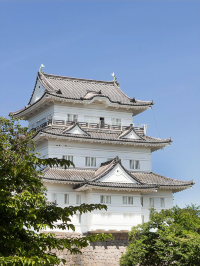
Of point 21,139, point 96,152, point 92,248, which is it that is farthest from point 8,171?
point 96,152

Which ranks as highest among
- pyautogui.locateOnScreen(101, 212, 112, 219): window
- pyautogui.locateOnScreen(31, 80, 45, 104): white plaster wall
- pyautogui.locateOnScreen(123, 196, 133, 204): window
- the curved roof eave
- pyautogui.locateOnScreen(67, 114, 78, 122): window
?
pyautogui.locateOnScreen(31, 80, 45, 104): white plaster wall

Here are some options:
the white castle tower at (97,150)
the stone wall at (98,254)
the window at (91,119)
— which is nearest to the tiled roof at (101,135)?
the white castle tower at (97,150)

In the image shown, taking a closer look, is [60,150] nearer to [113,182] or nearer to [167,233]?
[113,182]

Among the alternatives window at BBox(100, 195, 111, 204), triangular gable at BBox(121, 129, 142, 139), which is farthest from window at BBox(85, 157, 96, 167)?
window at BBox(100, 195, 111, 204)

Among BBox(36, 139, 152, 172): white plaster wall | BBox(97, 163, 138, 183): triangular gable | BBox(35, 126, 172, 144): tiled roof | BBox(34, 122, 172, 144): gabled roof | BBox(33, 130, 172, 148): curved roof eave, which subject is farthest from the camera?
BBox(36, 139, 152, 172): white plaster wall

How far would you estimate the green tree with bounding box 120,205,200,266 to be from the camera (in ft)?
87.4

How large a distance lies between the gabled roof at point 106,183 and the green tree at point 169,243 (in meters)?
5.93

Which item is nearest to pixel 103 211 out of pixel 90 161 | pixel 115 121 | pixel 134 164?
pixel 90 161

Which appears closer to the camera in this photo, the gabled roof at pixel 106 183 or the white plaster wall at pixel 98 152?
the gabled roof at pixel 106 183

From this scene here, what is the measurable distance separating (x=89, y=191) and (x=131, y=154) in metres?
6.98

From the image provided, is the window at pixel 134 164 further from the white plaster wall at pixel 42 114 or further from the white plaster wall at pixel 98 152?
the white plaster wall at pixel 42 114

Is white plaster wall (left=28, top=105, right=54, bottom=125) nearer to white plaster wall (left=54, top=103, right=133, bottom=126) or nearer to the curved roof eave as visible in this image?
white plaster wall (left=54, top=103, right=133, bottom=126)

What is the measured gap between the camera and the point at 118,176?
3678 centimetres

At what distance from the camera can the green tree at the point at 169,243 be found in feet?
87.4
